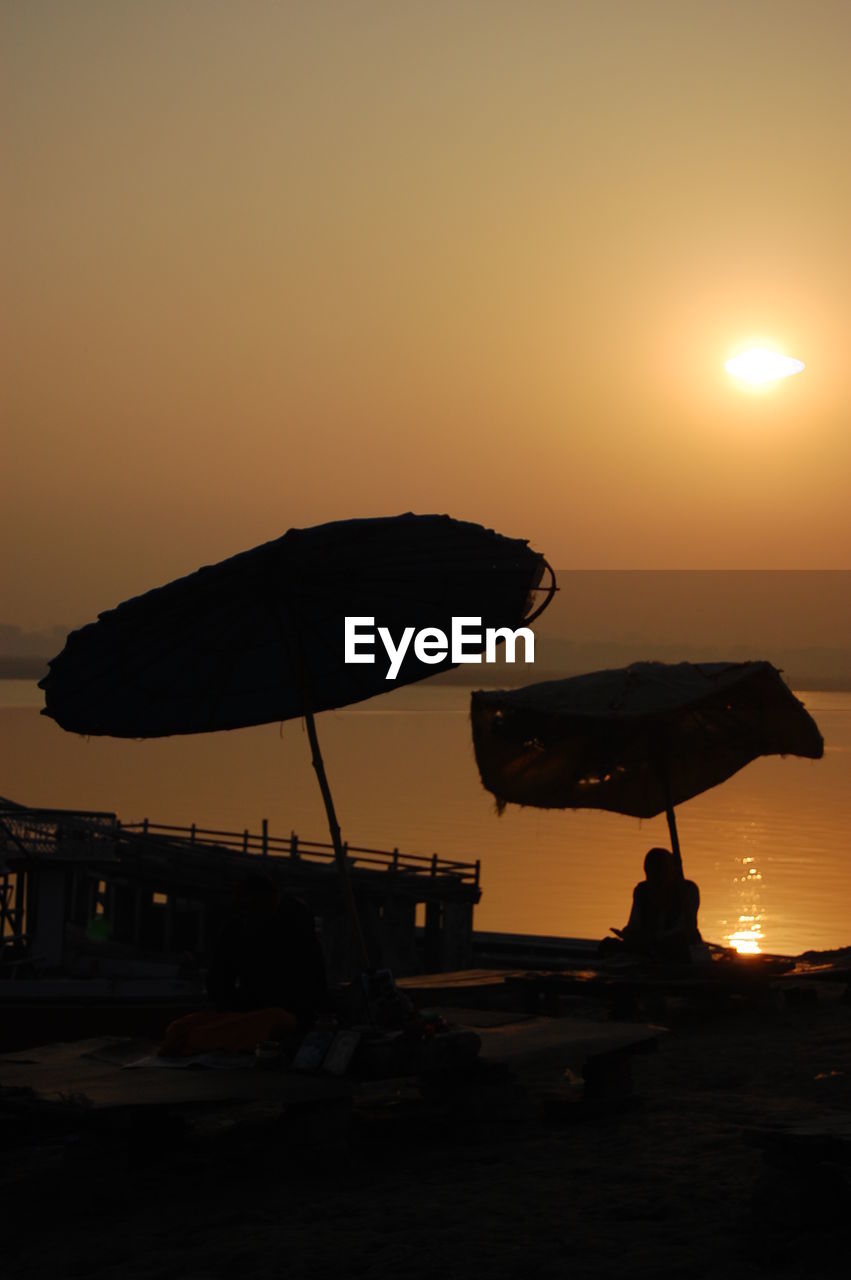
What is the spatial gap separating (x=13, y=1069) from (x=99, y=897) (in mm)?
31893

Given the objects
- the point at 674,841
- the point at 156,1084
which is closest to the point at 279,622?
the point at 156,1084

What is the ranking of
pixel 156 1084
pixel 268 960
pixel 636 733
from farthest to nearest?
pixel 636 733 < pixel 268 960 < pixel 156 1084

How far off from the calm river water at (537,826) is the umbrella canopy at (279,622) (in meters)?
19.3

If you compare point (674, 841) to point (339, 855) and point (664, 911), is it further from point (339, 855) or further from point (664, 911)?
point (339, 855)

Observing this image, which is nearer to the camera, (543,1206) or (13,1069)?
(543,1206)

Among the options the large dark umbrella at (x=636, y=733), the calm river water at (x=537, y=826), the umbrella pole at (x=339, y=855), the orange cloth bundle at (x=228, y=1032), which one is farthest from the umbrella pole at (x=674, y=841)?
the calm river water at (x=537, y=826)

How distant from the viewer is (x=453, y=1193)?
21.0 feet

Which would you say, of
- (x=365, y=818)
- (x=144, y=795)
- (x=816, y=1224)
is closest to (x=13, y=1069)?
(x=816, y=1224)

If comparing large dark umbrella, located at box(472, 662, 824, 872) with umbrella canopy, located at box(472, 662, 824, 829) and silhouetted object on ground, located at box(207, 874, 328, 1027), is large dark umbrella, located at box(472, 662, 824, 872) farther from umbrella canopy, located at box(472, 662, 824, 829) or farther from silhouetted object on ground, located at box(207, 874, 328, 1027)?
silhouetted object on ground, located at box(207, 874, 328, 1027)

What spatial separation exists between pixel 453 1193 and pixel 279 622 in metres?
3.18

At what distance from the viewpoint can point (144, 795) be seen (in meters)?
104

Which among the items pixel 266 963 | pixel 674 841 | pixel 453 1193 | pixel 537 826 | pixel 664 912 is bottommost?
pixel 453 1193

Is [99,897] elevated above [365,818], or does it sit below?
below

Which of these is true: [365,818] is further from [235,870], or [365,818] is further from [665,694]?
[665,694]
